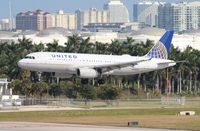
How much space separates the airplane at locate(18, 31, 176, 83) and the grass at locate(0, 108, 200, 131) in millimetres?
20535

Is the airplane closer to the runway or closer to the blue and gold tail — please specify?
the blue and gold tail

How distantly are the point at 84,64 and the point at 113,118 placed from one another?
36.6m

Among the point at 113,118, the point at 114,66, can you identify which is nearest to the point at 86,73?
the point at 114,66

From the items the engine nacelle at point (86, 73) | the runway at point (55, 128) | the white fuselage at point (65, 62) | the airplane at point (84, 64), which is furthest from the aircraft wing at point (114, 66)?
the runway at point (55, 128)

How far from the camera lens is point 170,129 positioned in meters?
Answer: 63.7

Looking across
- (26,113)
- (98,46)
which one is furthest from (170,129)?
(98,46)

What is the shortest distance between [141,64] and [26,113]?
3715 cm

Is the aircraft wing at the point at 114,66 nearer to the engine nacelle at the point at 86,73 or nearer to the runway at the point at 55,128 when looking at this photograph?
the engine nacelle at the point at 86,73

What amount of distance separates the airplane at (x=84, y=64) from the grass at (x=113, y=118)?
20535 millimetres

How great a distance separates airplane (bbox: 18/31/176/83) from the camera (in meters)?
113

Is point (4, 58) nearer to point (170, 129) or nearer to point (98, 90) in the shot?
point (98, 90)

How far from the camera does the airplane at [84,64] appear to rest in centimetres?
11275

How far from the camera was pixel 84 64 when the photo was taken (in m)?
116

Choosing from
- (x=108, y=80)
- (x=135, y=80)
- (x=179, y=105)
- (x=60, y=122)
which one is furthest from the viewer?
(x=135, y=80)
